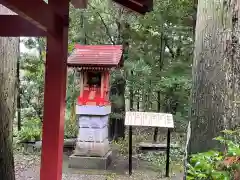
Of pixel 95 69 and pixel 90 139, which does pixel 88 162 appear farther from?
pixel 95 69

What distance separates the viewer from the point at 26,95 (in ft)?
38.0

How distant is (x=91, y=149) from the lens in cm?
766

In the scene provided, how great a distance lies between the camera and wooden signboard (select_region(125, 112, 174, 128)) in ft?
23.2

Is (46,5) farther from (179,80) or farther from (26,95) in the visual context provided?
(26,95)

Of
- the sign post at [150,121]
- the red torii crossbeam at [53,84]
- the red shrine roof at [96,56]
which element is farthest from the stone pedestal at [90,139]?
the red torii crossbeam at [53,84]

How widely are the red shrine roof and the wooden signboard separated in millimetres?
1176

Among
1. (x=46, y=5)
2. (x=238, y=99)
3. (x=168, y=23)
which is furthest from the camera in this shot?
(x=168, y=23)

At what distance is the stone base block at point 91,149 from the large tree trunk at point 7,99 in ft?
10.8

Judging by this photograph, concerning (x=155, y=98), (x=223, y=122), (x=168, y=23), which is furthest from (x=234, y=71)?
(x=155, y=98)

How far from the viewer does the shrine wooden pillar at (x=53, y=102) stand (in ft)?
10.5

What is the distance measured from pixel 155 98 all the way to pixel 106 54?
373cm

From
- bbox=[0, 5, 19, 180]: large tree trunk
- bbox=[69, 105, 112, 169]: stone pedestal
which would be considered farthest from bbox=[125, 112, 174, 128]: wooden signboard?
bbox=[0, 5, 19, 180]: large tree trunk

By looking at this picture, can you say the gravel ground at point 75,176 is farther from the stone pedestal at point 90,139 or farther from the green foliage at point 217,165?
the green foliage at point 217,165

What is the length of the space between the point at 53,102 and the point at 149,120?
4288 millimetres
